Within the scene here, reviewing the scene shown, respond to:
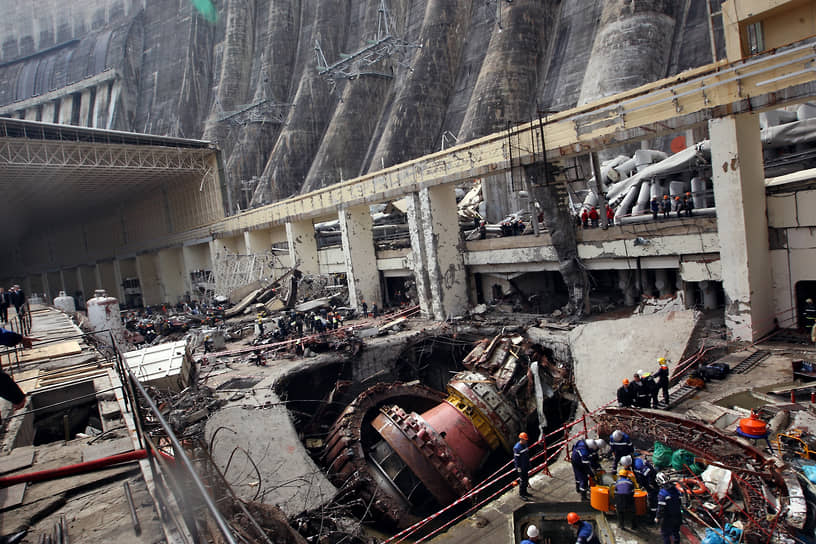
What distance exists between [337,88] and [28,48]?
4283 cm

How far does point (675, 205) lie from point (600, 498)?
9553 millimetres

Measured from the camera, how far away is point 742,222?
10234mm

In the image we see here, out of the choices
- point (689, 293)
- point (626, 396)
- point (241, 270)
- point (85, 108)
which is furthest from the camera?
point (85, 108)

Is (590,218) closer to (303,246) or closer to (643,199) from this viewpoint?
(643,199)

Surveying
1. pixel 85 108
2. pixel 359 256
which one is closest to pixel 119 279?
pixel 85 108

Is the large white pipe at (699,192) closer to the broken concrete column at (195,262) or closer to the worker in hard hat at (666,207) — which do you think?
the worker in hard hat at (666,207)

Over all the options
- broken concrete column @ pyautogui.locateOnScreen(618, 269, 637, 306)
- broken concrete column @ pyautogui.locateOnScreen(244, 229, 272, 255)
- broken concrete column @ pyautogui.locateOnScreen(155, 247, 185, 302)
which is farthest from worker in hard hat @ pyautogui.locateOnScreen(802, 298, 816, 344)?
broken concrete column @ pyautogui.locateOnScreen(155, 247, 185, 302)

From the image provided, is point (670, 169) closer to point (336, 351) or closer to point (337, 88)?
point (336, 351)

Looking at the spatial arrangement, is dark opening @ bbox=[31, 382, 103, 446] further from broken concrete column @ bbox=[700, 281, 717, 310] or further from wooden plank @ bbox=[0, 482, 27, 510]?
broken concrete column @ bbox=[700, 281, 717, 310]

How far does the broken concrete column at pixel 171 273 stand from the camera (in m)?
37.5

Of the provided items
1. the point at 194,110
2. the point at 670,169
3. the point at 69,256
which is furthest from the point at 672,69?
the point at 69,256

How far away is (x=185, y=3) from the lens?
48656 mm

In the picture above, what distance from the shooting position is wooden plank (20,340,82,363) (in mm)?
9400

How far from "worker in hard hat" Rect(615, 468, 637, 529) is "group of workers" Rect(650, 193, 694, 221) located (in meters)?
8.72
